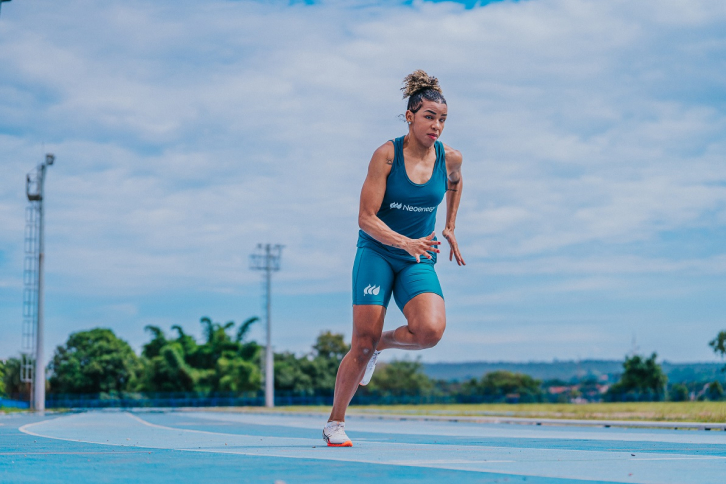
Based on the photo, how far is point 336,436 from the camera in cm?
592

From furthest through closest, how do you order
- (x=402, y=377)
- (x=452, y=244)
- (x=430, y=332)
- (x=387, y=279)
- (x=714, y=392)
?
(x=402, y=377) → (x=714, y=392) → (x=452, y=244) → (x=387, y=279) → (x=430, y=332)

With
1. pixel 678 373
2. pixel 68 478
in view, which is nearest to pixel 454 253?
pixel 68 478

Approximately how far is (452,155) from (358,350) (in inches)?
63.1

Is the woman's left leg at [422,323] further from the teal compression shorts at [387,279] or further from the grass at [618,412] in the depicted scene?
the grass at [618,412]

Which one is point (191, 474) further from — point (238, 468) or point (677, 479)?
point (677, 479)

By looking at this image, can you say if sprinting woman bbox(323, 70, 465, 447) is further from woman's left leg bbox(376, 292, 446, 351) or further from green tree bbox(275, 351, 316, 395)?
green tree bbox(275, 351, 316, 395)

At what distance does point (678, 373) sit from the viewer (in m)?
105

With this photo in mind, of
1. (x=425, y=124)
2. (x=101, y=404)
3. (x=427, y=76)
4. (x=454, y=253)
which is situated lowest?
(x=101, y=404)

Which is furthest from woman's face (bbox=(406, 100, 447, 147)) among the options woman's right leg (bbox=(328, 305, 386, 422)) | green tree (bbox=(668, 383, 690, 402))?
green tree (bbox=(668, 383, 690, 402))

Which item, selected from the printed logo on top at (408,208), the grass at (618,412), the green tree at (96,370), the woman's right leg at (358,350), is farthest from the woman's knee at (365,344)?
the green tree at (96,370)

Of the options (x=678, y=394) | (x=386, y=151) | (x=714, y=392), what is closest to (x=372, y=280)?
(x=386, y=151)

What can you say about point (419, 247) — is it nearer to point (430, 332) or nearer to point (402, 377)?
point (430, 332)

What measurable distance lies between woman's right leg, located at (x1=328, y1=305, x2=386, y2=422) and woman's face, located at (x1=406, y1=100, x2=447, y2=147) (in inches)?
47.0

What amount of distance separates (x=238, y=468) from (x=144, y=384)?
61.2 m
